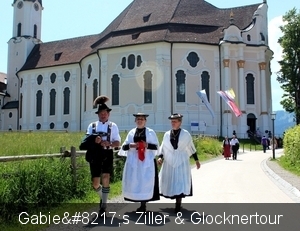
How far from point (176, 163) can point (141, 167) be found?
842 mm

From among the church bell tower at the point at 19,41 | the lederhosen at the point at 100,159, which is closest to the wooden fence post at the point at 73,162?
the lederhosen at the point at 100,159

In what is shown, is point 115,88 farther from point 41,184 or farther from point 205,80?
point 41,184

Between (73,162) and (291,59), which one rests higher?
(291,59)

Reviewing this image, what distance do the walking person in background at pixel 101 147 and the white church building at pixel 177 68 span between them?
32.0 meters

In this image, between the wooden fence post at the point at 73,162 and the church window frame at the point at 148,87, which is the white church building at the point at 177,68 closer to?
the church window frame at the point at 148,87

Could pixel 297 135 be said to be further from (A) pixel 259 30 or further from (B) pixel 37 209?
(A) pixel 259 30

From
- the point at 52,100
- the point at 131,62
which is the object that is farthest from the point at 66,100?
the point at 131,62

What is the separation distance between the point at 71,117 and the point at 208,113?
62.6 ft

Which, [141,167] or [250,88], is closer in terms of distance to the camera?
[141,167]

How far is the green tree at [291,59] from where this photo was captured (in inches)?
1755

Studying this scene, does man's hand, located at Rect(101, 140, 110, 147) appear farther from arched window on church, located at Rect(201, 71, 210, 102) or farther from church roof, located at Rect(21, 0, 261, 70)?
arched window on church, located at Rect(201, 71, 210, 102)

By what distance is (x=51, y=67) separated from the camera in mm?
53562

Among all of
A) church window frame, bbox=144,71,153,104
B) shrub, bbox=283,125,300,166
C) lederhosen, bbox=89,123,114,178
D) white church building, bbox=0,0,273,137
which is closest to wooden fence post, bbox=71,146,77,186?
lederhosen, bbox=89,123,114,178

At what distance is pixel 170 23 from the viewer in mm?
43000
